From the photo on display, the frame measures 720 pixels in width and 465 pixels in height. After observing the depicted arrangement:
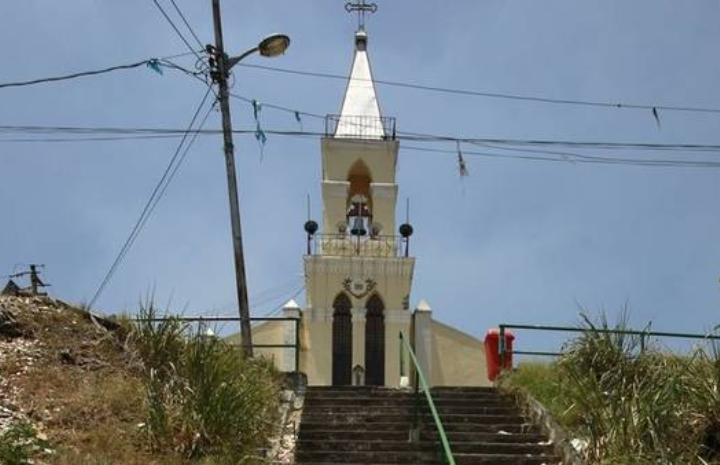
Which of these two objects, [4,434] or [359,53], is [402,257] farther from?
[4,434]

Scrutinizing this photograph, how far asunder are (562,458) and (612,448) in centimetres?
90

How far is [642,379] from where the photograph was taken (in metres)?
14.6

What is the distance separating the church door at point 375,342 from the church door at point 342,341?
49cm

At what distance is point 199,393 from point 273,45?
6.65 metres

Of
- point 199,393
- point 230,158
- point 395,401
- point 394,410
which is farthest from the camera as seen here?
point 230,158

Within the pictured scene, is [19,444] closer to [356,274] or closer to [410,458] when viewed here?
[410,458]

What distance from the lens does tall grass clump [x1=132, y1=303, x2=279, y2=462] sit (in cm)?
1255

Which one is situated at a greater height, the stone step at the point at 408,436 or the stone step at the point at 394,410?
Answer: the stone step at the point at 394,410

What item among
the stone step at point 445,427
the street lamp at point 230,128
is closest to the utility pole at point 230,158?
the street lamp at point 230,128

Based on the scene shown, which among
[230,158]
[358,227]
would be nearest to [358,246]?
[358,227]

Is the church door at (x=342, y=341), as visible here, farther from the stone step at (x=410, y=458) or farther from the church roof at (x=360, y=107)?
the stone step at (x=410, y=458)

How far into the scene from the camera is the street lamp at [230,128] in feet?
58.0

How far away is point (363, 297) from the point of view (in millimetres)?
31781

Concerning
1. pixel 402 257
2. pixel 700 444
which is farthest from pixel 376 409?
pixel 402 257
